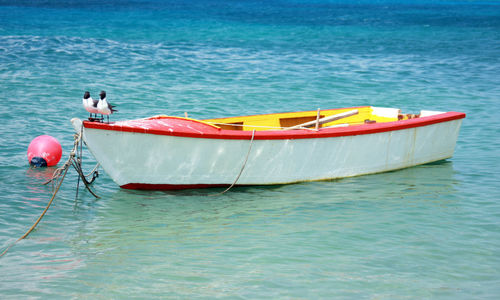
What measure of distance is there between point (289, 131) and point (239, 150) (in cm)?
94

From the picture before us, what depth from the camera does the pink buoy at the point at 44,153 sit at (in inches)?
416

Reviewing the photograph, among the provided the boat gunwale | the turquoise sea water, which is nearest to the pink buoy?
the turquoise sea water

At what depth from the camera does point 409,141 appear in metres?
10.8

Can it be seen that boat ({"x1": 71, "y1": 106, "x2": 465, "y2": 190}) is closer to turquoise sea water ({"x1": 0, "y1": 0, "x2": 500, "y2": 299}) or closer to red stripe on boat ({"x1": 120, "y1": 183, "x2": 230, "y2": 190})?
red stripe on boat ({"x1": 120, "y1": 183, "x2": 230, "y2": 190})

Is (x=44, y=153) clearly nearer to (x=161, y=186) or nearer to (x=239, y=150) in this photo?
(x=161, y=186)

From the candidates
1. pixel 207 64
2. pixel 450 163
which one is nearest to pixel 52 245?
pixel 450 163

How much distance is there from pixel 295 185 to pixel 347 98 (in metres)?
10.2

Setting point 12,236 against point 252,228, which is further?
point 252,228

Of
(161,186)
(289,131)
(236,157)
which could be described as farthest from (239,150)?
(161,186)

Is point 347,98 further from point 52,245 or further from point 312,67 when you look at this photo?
point 52,245

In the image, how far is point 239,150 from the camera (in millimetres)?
9156

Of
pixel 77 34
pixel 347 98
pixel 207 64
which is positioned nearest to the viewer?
pixel 347 98

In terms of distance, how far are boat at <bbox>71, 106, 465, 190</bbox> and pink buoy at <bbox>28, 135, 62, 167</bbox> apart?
216cm

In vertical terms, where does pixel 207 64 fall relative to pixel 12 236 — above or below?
above
